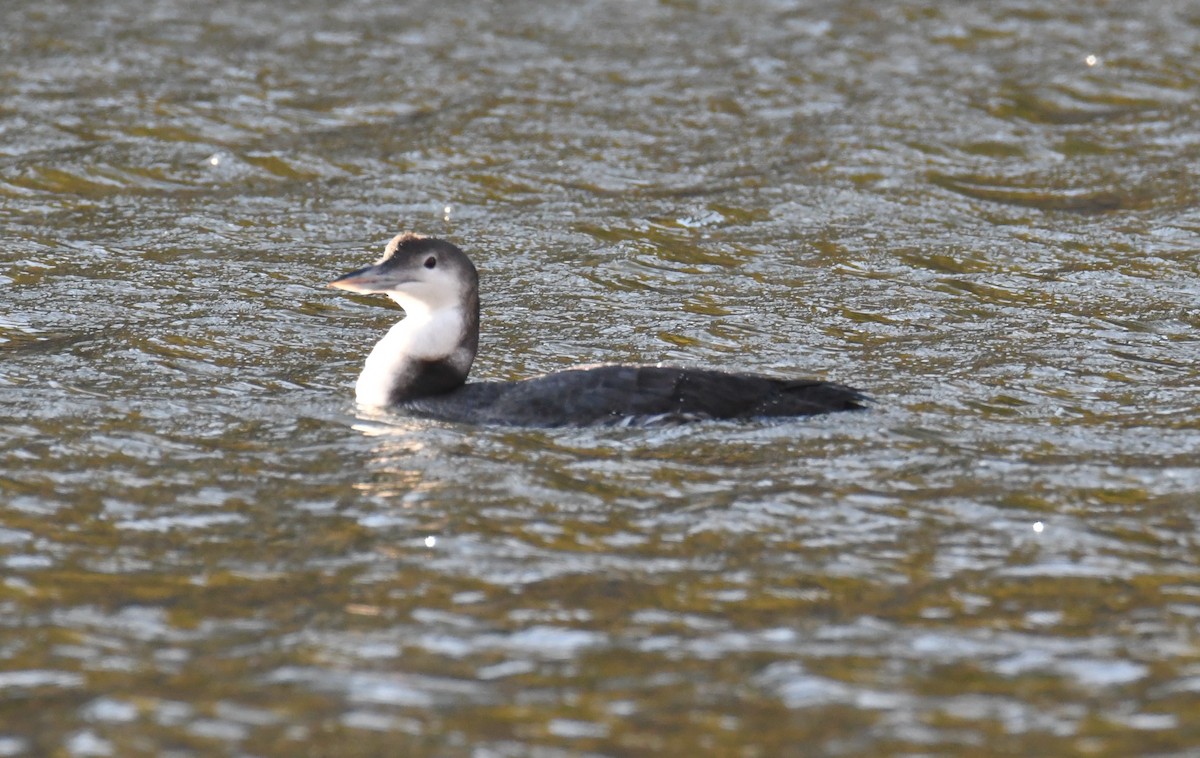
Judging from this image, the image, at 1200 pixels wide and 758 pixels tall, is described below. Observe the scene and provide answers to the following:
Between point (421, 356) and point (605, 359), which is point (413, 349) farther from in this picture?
point (605, 359)

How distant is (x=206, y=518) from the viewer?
8.02 metres

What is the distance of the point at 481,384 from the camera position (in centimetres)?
988

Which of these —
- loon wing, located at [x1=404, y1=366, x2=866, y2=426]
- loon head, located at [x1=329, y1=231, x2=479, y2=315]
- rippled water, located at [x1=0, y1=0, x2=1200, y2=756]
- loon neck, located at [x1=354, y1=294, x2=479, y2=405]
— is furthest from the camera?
loon head, located at [x1=329, y1=231, x2=479, y2=315]

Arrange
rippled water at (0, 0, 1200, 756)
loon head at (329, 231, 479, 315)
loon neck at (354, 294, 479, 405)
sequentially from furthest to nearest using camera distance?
loon head at (329, 231, 479, 315) → loon neck at (354, 294, 479, 405) → rippled water at (0, 0, 1200, 756)

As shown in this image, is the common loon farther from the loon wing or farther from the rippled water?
the rippled water

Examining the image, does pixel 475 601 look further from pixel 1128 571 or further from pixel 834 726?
pixel 1128 571

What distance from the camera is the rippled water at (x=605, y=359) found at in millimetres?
6367

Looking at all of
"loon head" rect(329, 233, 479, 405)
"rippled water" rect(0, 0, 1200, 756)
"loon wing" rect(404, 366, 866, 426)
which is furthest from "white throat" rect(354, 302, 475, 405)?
"loon wing" rect(404, 366, 866, 426)

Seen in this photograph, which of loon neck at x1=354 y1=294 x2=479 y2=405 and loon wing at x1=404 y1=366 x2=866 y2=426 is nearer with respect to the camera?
loon wing at x1=404 y1=366 x2=866 y2=426

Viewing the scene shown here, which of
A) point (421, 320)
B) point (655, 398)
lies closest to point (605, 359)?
point (421, 320)

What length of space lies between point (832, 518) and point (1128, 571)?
1315mm

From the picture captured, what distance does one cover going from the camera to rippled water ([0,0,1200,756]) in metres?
6.37

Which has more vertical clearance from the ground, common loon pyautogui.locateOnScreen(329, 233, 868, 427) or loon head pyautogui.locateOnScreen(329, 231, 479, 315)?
loon head pyautogui.locateOnScreen(329, 231, 479, 315)

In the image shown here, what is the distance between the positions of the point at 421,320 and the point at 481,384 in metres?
0.52
